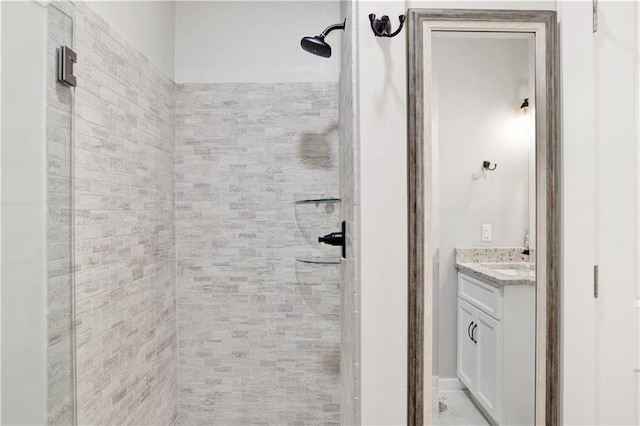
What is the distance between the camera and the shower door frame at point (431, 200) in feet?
3.27

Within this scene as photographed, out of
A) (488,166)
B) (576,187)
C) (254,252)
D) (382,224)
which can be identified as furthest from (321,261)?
(576,187)

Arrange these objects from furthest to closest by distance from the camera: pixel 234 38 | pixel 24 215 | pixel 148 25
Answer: pixel 234 38
pixel 148 25
pixel 24 215

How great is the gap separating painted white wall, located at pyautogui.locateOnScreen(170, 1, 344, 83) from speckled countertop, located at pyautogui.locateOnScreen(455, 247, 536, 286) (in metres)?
1.27

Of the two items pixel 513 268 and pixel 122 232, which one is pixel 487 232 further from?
pixel 122 232

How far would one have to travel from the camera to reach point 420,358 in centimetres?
100

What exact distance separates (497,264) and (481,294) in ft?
0.31

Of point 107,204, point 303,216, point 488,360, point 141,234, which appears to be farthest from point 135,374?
point 488,360

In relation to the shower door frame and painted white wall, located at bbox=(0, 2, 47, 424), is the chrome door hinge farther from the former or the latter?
the shower door frame

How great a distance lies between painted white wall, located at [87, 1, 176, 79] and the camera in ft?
4.25

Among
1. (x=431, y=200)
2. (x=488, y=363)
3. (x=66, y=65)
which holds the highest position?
(x=66, y=65)

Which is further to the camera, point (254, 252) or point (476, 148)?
point (254, 252)

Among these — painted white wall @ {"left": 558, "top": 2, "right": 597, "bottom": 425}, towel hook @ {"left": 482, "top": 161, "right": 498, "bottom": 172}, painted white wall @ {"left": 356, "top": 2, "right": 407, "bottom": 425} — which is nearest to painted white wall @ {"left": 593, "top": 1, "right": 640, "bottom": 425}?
painted white wall @ {"left": 558, "top": 2, "right": 597, "bottom": 425}

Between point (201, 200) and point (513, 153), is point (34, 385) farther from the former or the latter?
point (513, 153)

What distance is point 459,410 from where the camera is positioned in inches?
41.1
